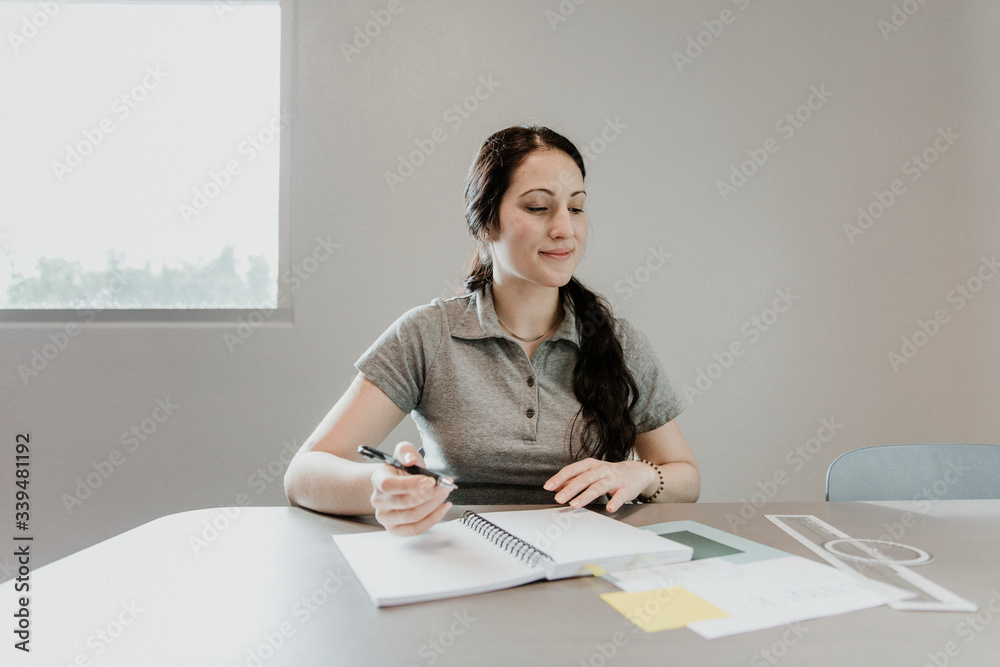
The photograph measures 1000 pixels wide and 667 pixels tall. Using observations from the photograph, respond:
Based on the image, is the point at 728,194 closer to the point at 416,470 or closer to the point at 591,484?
the point at 591,484

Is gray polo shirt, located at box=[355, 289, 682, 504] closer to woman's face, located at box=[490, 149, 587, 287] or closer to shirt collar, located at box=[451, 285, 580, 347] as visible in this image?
shirt collar, located at box=[451, 285, 580, 347]

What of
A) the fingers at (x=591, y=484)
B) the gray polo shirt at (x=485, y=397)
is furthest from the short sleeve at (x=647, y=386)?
the fingers at (x=591, y=484)

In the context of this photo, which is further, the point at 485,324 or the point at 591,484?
the point at 485,324

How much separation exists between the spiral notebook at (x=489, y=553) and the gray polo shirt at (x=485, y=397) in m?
0.33

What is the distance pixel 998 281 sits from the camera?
6.99ft

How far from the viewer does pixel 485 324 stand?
133 cm

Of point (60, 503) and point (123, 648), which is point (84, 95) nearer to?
point (60, 503)

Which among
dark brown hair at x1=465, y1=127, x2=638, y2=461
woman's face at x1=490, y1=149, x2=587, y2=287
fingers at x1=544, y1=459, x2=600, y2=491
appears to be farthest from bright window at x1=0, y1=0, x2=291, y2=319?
fingers at x1=544, y1=459, x2=600, y2=491

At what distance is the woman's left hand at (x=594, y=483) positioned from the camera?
94cm

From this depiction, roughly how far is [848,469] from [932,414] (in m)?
1.27

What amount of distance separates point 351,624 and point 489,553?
219 mm

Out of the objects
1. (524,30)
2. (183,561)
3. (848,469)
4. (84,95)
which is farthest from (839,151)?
(84,95)

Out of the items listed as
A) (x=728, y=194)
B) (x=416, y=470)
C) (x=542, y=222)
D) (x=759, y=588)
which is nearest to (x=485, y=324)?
(x=542, y=222)

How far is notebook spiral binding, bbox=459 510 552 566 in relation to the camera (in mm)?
724
